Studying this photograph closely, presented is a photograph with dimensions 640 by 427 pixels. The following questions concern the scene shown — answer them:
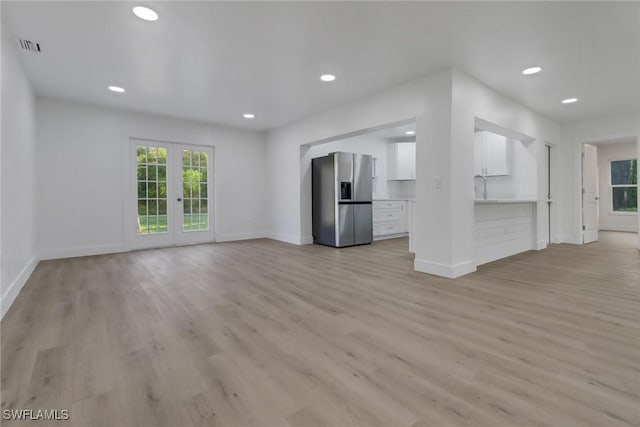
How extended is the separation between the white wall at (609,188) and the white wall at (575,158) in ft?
11.3

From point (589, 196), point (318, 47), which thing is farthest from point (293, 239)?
point (589, 196)

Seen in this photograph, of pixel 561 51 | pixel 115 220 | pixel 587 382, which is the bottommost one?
pixel 587 382

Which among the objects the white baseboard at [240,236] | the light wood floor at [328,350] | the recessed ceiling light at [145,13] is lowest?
the light wood floor at [328,350]

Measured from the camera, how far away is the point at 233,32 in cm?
279

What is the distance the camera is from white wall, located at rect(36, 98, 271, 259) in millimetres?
4648

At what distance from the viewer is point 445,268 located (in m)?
3.50

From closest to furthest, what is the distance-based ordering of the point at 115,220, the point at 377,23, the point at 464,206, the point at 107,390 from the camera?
the point at 107,390 → the point at 377,23 → the point at 464,206 → the point at 115,220

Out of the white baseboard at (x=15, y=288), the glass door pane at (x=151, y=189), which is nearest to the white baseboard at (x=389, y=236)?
the glass door pane at (x=151, y=189)

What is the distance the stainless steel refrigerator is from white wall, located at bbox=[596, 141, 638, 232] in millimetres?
7491

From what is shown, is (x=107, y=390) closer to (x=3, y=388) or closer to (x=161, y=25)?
(x=3, y=388)

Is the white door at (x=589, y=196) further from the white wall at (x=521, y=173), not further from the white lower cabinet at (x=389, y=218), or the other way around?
the white lower cabinet at (x=389, y=218)

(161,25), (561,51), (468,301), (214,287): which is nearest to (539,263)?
(468,301)

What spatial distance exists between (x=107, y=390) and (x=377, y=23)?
3.23 meters

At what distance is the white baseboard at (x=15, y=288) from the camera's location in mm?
2428
